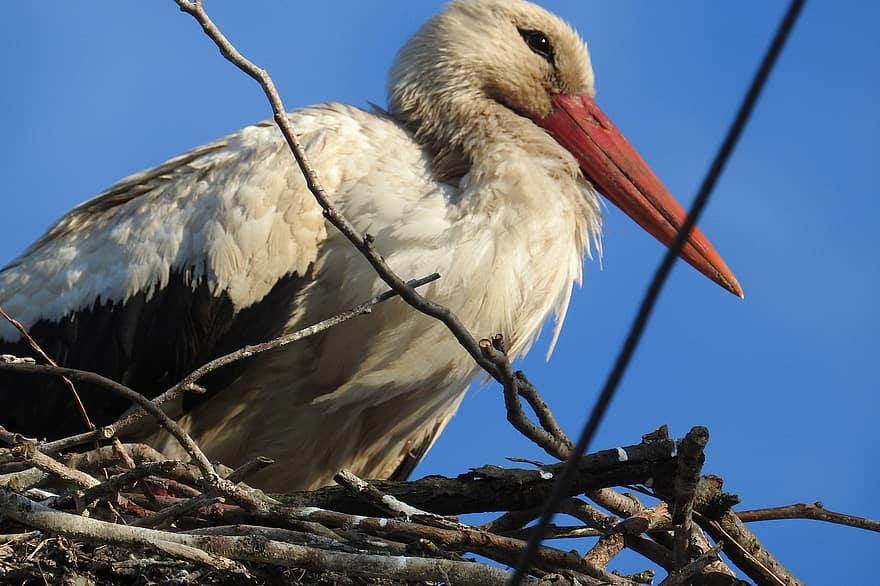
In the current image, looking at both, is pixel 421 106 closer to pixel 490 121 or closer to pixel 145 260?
pixel 490 121

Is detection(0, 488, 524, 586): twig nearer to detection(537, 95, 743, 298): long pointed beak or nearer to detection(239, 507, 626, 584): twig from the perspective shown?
detection(239, 507, 626, 584): twig

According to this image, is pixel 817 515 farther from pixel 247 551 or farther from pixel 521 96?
pixel 521 96

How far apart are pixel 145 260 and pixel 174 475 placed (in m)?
1.22

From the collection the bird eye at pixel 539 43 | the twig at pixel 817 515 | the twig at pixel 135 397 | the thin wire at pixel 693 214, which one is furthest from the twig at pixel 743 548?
the bird eye at pixel 539 43

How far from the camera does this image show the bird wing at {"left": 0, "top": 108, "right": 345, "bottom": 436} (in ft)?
12.2

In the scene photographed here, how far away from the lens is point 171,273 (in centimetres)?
383

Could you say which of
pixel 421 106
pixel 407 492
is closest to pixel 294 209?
pixel 421 106

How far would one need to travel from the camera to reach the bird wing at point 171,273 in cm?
371

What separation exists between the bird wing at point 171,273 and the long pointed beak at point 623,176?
97 centimetres

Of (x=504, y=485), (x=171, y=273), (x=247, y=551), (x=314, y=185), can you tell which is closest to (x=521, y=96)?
(x=171, y=273)

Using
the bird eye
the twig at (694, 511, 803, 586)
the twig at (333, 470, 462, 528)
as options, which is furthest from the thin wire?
the bird eye

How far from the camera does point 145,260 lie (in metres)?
3.90

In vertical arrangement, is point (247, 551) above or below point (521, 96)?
below

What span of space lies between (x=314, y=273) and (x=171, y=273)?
1.53 ft
